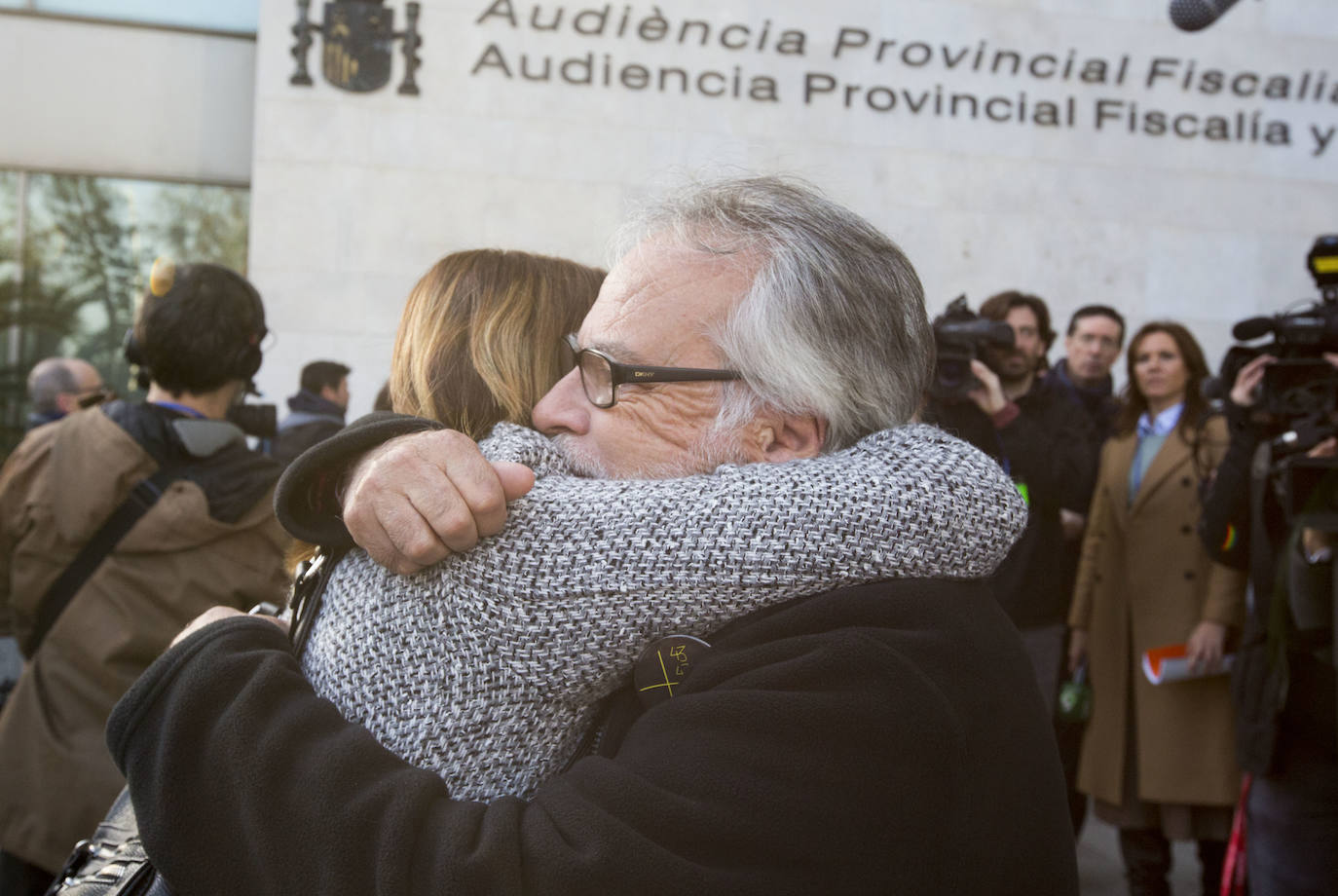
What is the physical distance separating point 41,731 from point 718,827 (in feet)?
7.62

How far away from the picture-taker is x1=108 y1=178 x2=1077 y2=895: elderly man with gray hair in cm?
101

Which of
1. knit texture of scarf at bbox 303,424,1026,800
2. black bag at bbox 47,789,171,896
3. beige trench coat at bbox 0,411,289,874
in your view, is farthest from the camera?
beige trench coat at bbox 0,411,289,874

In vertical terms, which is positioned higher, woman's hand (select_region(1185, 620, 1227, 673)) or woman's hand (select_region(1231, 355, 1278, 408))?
woman's hand (select_region(1231, 355, 1278, 408))

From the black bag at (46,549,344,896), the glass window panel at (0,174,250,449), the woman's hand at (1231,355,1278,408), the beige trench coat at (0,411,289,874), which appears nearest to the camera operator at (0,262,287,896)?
the beige trench coat at (0,411,289,874)

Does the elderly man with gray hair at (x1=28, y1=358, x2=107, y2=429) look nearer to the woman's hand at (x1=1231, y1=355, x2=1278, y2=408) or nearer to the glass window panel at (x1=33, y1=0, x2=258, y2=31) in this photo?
the glass window panel at (x1=33, y1=0, x2=258, y2=31)

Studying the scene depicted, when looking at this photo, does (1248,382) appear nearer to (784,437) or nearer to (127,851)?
(784,437)

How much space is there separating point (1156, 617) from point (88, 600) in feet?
11.6

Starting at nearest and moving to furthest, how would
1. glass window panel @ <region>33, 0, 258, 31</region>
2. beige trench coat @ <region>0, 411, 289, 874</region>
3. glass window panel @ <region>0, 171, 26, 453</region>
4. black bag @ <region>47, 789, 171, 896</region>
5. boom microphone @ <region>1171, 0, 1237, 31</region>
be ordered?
black bag @ <region>47, 789, 171, 896</region> < beige trench coat @ <region>0, 411, 289, 874</region> < boom microphone @ <region>1171, 0, 1237, 31</region> < glass window panel @ <region>0, 171, 26, 453</region> < glass window panel @ <region>33, 0, 258, 31</region>

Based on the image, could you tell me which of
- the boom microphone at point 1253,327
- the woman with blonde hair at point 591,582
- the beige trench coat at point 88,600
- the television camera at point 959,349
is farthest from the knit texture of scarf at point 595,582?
the boom microphone at point 1253,327

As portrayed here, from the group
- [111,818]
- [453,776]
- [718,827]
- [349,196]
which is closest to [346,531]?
[453,776]

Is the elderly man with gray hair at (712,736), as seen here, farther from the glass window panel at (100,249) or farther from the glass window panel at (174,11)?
the glass window panel at (174,11)

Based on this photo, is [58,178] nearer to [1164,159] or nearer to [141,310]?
[141,310]

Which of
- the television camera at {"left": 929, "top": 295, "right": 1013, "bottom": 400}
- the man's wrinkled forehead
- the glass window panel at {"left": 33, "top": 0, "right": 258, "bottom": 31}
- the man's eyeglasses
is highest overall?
the glass window panel at {"left": 33, "top": 0, "right": 258, "bottom": 31}

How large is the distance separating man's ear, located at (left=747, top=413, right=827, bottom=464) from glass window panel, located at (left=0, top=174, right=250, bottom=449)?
8.24 m
